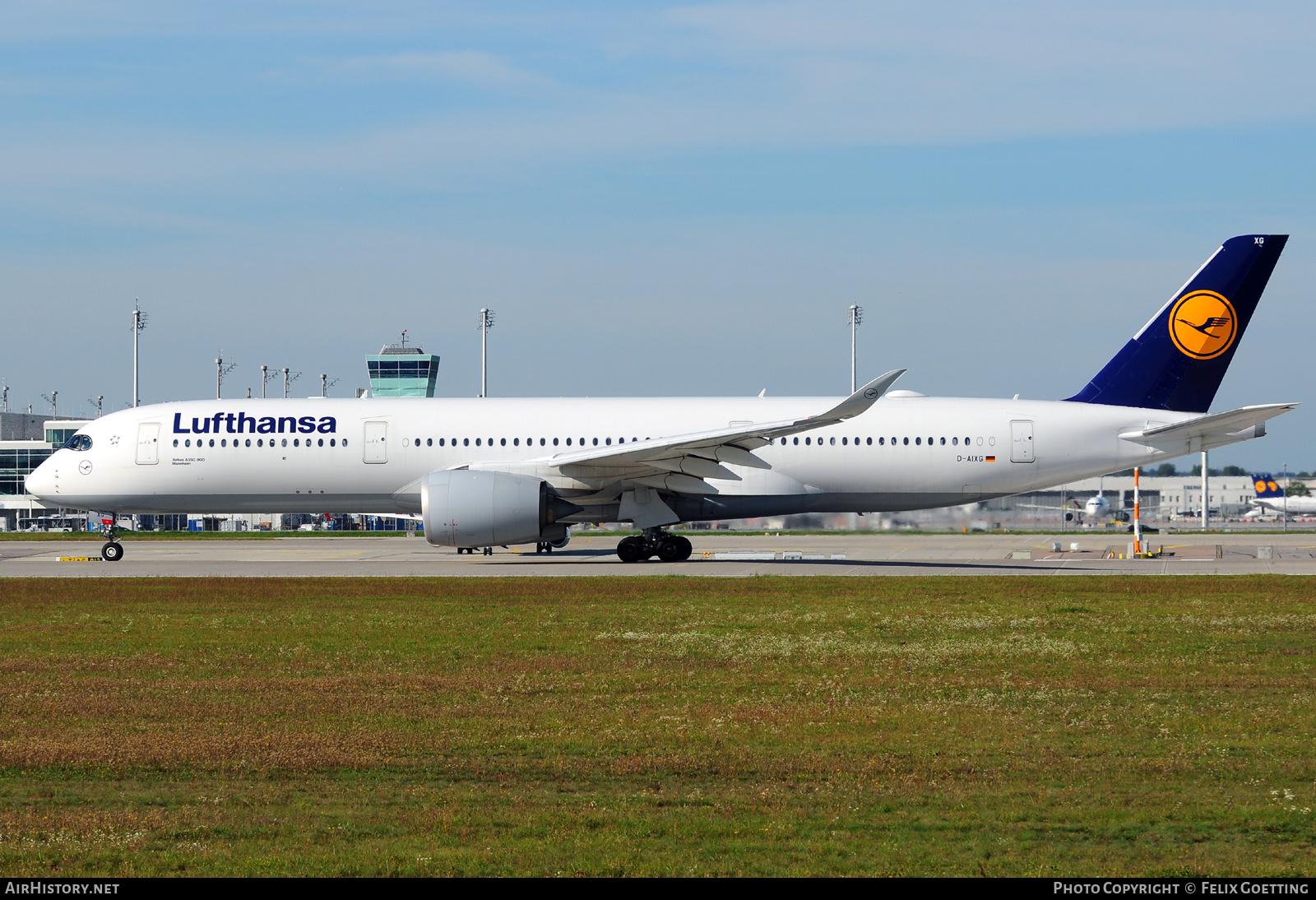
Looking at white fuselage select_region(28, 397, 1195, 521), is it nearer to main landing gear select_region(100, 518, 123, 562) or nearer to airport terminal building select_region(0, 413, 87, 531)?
main landing gear select_region(100, 518, 123, 562)

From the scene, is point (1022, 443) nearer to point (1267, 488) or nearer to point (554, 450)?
point (554, 450)

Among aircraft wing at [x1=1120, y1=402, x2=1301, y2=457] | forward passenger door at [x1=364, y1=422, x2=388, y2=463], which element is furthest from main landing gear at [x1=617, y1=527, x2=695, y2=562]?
aircraft wing at [x1=1120, y1=402, x2=1301, y2=457]

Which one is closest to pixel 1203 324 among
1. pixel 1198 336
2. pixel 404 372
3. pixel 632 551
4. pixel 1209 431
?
pixel 1198 336

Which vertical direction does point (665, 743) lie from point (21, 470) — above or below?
below

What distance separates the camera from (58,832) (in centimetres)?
629

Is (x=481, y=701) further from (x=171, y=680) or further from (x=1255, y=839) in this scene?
(x=1255, y=839)

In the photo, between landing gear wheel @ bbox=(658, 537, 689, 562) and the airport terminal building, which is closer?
landing gear wheel @ bbox=(658, 537, 689, 562)

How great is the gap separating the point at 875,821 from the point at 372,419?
2446cm

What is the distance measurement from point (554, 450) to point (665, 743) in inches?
825

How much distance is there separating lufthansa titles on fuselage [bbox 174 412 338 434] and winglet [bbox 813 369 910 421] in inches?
475

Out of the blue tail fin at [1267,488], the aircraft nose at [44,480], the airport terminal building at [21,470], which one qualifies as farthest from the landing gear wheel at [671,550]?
the blue tail fin at [1267,488]

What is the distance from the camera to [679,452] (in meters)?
26.5

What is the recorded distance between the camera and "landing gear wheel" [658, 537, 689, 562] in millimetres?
28531

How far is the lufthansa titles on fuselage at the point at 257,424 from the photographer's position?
29.5 m
